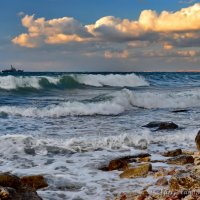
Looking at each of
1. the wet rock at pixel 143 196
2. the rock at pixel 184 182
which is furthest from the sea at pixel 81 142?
the rock at pixel 184 182

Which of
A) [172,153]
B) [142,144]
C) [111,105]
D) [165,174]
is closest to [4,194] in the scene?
[165,174]

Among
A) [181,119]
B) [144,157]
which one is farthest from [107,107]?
[144,157]

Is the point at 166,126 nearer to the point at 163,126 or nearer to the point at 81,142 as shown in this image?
the point at 163,126

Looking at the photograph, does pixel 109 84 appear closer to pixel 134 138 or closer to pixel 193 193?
pixel 134 138

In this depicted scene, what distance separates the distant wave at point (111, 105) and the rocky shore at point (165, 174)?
9059 mm

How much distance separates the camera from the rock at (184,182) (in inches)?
220

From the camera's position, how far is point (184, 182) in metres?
5.73

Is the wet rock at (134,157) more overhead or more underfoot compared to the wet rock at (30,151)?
more underfoot

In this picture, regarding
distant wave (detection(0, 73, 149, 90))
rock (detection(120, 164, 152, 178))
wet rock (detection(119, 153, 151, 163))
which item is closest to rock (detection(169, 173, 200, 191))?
rock (detection(120, 164, 152, 178))

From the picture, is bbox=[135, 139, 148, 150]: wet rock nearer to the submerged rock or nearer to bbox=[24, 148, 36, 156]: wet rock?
bbox=[24, 148, 36, 156]: wet rock

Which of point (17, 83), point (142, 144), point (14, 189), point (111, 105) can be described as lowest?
→ point (142, 144)

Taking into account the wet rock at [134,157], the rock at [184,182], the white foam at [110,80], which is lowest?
the wet rock at [134,157]

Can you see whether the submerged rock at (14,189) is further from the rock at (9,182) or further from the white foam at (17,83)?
the white foam at (17,83)

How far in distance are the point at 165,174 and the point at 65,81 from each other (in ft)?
105
